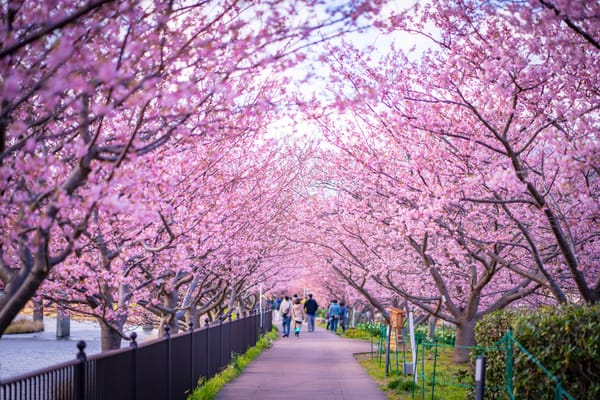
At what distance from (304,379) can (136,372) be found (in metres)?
7.46

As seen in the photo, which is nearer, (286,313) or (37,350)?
(37,350)

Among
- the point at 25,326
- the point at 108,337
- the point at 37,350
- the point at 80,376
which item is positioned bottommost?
the point at 25,326

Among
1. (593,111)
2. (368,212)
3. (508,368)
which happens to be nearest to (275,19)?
(508,368)

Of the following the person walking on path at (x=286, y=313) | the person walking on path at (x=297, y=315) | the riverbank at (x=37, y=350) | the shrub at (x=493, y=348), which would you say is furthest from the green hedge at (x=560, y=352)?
the person walking on path at (x=286, y=313)

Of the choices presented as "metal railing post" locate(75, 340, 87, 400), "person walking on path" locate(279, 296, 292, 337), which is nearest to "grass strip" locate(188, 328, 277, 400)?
"metal railing post" locate(75, 340, 87, 400)

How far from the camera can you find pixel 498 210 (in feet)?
43.8

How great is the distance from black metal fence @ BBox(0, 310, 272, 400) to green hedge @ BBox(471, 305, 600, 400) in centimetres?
400

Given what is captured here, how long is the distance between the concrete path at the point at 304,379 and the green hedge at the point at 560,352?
17.5 ft

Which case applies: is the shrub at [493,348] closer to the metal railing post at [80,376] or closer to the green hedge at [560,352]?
the green hedge at [560,352]

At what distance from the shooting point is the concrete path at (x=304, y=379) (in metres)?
12.4

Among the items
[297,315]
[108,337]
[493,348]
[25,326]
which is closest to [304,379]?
[108,337]

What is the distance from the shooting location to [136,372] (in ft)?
25.5

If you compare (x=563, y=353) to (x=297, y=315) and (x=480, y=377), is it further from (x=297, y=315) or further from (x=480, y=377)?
(x=297, y=315)

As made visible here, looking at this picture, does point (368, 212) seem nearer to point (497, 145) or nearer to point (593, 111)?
point (497, 145)
